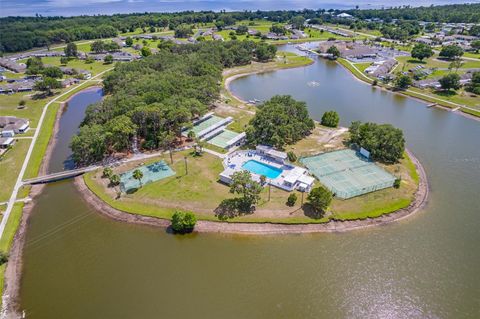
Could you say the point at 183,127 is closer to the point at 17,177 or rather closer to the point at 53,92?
the point at 17,177

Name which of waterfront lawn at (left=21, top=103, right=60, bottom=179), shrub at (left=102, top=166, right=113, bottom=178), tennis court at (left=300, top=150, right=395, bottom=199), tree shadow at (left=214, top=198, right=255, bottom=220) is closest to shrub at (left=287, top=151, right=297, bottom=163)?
tennis court at (left=300, top=150, right=395, bottom=199)

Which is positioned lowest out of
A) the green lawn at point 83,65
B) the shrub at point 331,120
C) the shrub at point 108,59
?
the shrub at point 331,120

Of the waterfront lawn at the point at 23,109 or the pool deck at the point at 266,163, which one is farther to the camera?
the waterfront lawn at the point at 23,109

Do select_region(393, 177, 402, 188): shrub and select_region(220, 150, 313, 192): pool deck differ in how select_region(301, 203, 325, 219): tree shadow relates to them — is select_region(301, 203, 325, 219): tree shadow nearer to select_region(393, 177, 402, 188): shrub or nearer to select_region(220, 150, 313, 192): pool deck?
select_region(220, 150, 313, 192): pool deck

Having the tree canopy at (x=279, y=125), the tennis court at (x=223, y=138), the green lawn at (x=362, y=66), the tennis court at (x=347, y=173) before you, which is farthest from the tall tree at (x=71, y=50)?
the tennis court at (x=347, y=173)

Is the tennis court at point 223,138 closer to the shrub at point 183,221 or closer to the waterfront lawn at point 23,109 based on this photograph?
the shrub at point 183,221

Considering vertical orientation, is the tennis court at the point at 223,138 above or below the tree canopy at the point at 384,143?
below

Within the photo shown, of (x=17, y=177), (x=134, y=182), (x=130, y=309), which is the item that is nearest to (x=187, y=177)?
(x=134, y=182)
